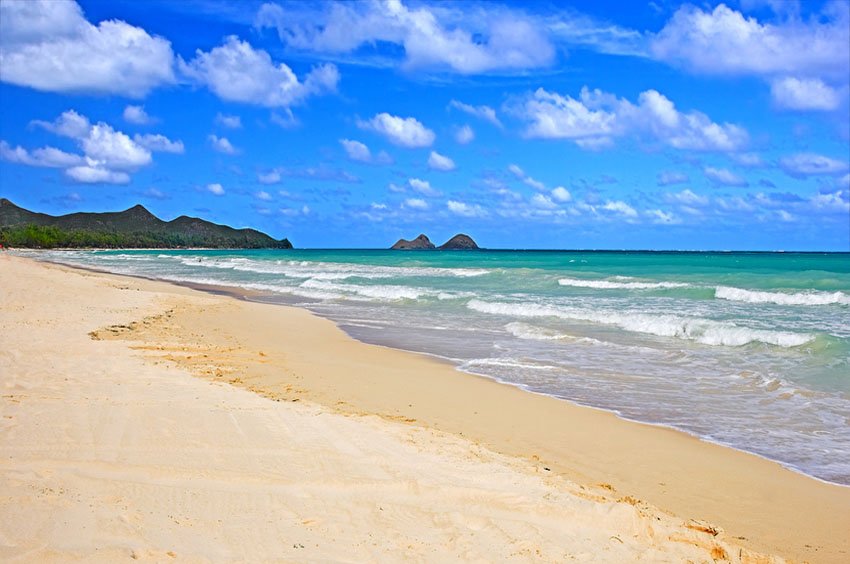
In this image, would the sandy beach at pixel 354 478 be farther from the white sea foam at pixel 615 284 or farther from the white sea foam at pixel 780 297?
the white sea foam at pixel 615 284

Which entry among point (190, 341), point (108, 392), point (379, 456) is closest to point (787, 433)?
point (379, 456)

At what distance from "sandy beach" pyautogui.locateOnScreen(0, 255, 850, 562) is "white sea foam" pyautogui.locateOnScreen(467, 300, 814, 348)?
7.46m

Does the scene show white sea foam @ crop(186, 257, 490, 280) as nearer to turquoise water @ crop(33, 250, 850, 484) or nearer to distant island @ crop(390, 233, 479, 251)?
turquoise water @ crop(33, 250, 850, 484)

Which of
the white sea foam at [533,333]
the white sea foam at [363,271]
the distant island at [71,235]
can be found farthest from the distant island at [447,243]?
the white sea foam at [533,333]

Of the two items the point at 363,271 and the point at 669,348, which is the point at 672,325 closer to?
the point at 669,348

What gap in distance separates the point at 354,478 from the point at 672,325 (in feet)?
42.5

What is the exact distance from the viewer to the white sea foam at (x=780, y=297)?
2350cm

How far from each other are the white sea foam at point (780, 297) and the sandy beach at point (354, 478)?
63.5ft

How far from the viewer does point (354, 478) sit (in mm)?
4676

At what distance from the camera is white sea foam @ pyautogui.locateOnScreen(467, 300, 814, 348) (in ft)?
45.3

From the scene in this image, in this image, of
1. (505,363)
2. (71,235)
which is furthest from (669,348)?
(71,235)

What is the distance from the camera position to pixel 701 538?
13.9ft

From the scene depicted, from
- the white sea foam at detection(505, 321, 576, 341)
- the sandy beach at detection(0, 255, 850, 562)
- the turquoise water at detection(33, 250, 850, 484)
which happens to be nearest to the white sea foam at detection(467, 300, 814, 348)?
the turquoise water at detection(33, 250, 850, 484)

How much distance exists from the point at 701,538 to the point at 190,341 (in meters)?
10.1
